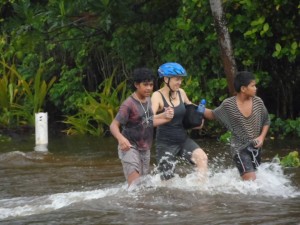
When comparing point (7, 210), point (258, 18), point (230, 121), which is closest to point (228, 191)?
point (230, 121)

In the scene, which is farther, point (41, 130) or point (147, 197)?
point (41, 130)

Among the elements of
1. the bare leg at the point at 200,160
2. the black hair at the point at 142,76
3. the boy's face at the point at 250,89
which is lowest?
the bare leg at the point at 200,160

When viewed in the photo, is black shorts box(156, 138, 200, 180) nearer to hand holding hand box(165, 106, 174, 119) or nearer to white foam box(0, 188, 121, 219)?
hand holding hand box(165, 106, 174, 119)

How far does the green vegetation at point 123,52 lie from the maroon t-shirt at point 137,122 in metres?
4.94

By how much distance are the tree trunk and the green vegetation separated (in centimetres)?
21

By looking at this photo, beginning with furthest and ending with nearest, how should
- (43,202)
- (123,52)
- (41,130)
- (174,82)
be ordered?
(123,52) → (41,130) → (43,202) → (174,82)

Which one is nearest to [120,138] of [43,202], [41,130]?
[43,202]

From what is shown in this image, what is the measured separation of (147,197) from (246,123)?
132cm

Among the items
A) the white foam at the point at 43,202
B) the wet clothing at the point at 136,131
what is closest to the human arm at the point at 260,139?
the wet clothing at the point at 136,131

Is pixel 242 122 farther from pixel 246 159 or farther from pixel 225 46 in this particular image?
pixel 225 46

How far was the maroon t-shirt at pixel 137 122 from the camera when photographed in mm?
8109

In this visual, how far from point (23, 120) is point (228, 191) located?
991 centimetres

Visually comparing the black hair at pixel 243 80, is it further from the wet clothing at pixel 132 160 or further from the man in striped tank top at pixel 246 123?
the wet clothing at pixel 132 160

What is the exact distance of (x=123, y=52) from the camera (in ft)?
51.7
